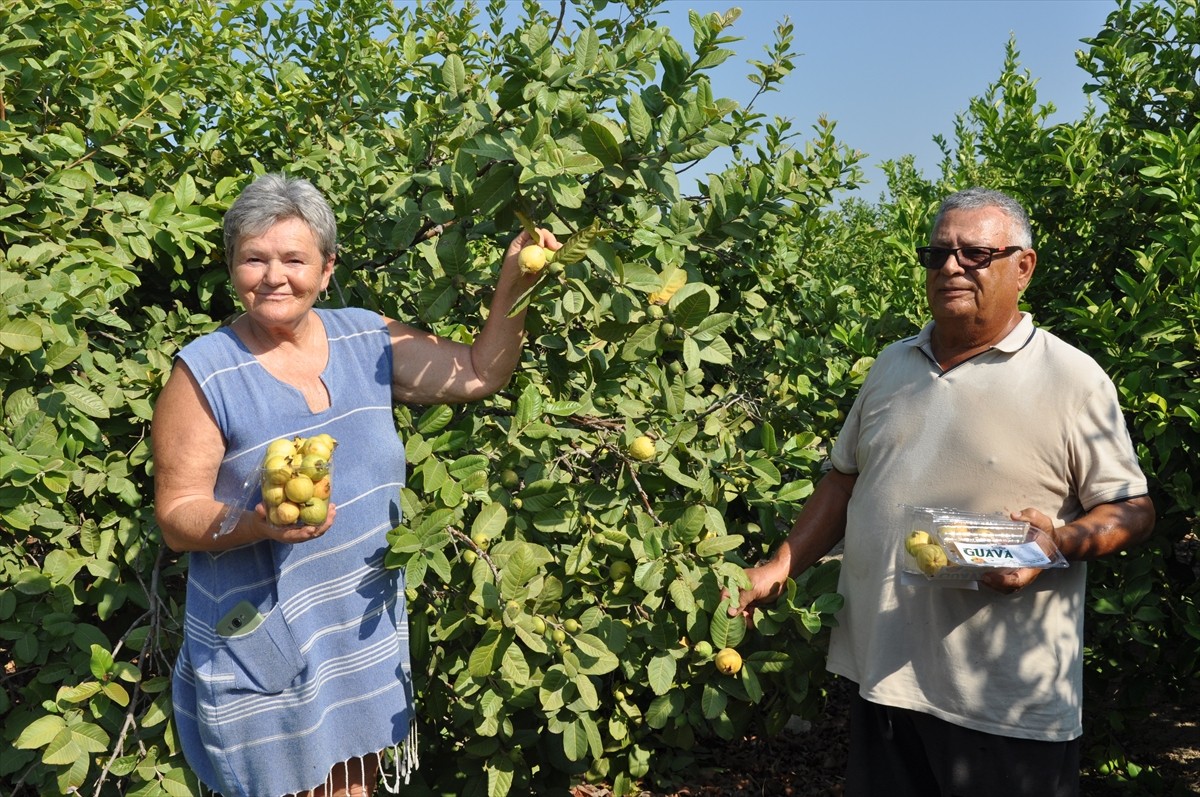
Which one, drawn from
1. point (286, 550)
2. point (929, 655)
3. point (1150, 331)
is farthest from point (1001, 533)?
point (286, 550)

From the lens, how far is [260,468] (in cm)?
190

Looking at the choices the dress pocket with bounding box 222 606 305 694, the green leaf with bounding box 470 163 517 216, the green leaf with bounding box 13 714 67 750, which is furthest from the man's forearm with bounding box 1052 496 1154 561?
the green leaf with bounding box 13 714 67 750

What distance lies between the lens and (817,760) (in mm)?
3975

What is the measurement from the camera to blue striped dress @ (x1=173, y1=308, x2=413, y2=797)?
1984mm

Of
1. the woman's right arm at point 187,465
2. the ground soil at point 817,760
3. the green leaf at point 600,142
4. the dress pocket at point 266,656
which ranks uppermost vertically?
the green leaf at point 600,142

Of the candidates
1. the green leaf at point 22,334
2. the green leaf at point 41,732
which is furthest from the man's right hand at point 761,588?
the green leaf at point 22,334

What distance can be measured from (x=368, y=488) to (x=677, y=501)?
0.78 meters

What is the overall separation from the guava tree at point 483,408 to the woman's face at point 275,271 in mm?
395

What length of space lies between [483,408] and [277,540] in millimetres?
965

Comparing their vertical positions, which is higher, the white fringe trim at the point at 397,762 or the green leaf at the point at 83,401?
the green leaf at the point at 83,401

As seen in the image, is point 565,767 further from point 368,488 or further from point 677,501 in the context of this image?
point 368,488

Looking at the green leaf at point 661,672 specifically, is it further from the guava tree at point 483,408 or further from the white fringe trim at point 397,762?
the white fringe trim at point 397,762

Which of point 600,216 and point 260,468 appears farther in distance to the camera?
point 600,216

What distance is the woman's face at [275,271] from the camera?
2007 millimetres
